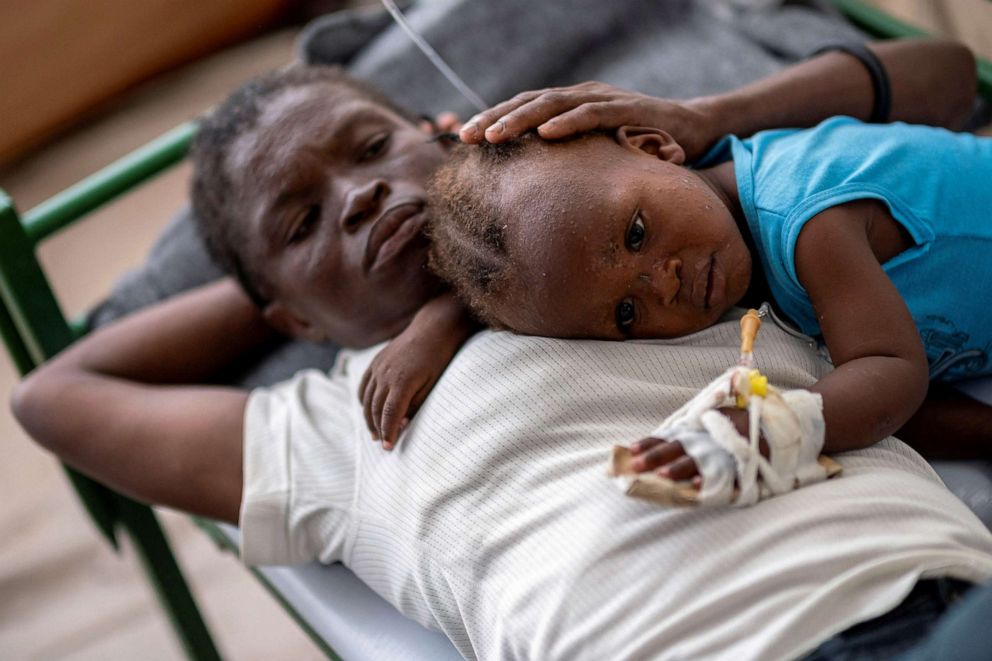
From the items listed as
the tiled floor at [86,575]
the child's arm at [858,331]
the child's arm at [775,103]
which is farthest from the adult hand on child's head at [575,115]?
the tiled floor at [86,575]

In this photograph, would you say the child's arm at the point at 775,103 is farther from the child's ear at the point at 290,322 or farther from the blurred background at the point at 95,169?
the blurred background at the point at 95,169

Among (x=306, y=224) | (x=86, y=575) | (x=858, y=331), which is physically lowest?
(x=86, y=575)

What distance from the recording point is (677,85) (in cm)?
161

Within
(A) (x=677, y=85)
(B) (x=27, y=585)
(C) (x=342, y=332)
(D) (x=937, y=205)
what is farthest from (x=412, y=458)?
(B) (x=27, y=585)

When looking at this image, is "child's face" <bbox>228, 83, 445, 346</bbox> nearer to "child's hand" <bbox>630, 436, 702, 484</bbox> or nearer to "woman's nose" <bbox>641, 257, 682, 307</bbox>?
"woman's nose" <bbox>641, 257, 682, 307</bbox>

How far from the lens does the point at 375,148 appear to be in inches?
48.6

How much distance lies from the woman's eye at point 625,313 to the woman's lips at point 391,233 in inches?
11.7

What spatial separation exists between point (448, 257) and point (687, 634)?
0.43m

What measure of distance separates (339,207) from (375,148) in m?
0.10

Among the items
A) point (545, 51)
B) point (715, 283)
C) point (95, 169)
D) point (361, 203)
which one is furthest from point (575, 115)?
point (95, 169)

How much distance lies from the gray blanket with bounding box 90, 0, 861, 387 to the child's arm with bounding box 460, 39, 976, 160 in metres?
0.31

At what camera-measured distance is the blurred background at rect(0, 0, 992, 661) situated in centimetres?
194

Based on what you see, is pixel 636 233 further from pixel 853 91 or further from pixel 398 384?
pixel 853 91

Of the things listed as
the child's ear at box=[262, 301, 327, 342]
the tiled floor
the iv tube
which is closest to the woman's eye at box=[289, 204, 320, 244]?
the child's ear at box=[262, 301, 327, 342]
